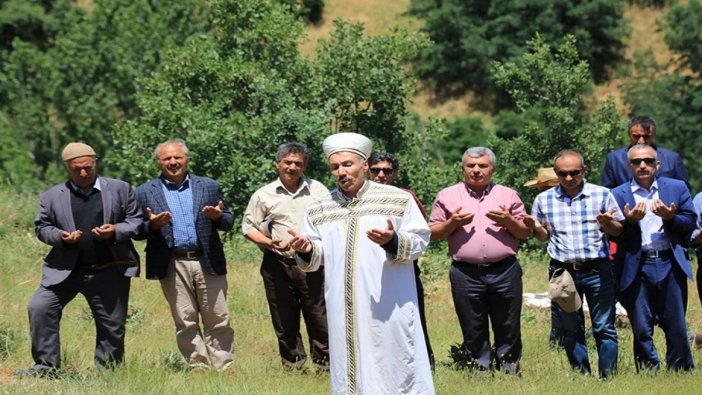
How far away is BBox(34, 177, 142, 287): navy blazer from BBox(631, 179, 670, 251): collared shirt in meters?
3.84

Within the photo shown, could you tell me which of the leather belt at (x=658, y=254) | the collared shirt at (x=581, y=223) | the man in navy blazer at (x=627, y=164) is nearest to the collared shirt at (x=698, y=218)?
the leather belt at (x=658, y=254)

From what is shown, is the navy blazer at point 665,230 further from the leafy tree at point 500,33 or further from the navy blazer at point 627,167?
the leafy tree at point 500,33

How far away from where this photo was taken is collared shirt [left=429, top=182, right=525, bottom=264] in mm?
7676

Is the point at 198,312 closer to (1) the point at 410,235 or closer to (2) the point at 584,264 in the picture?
(1) the point at 410,235

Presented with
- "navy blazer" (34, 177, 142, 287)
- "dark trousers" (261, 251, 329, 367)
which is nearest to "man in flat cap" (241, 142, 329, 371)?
"dark trousers" (261, 251, 329, 367)

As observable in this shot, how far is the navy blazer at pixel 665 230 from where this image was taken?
785 centimetres

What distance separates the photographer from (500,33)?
40344mm

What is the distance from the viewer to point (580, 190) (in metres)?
7.81

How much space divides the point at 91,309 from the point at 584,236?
376 cm

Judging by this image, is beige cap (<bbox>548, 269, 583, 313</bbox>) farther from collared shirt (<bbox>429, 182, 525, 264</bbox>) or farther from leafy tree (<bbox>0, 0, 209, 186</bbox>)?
leafy tree (<bbox>0, 0, 209, 186</bbox>)

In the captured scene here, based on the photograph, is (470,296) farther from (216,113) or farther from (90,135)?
(90,135)

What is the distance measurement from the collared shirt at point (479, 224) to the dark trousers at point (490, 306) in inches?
4.4

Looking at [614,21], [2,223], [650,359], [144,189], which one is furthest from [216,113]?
[614,21]

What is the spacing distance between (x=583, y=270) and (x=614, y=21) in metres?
35.2
